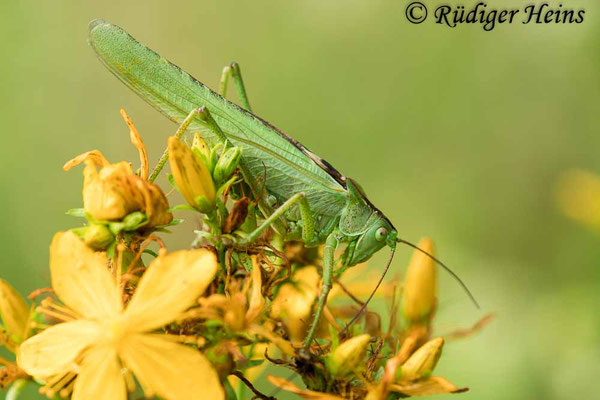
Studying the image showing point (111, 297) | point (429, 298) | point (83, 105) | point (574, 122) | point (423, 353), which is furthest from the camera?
point (83, 105)

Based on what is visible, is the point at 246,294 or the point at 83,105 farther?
the point at 83,105

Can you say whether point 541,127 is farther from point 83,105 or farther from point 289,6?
point 83,105

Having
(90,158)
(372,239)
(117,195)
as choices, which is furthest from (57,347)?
Answer: (372,239)

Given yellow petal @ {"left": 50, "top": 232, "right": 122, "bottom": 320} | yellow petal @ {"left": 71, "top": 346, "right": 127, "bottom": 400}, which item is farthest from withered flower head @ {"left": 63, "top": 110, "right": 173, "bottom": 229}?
yellow petal @ {"left": 71, "top": 346, "right": 127, "bottom": 400}

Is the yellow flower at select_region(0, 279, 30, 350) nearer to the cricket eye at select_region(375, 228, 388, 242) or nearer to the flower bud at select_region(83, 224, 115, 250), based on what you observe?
the flower bud at select_region(83, 224, 115, 250)

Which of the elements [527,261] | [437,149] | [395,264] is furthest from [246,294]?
[437,149]

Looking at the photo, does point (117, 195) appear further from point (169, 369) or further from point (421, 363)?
point (421, 363)

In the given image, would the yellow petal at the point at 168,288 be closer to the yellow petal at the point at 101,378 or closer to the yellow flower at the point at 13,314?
the yellow petal at the point at 101,378

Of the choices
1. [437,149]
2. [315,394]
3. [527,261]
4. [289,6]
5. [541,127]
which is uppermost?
[289,6]
